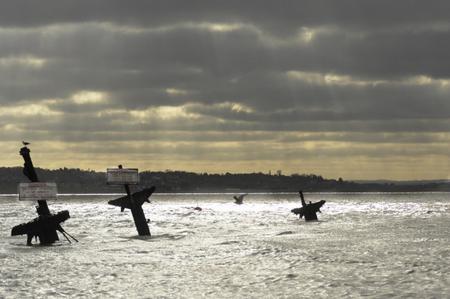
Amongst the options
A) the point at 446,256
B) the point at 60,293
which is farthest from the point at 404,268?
the point at 60,293

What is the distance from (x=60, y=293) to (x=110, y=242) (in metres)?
21.3

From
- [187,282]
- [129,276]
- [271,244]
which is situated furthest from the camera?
[271,244]

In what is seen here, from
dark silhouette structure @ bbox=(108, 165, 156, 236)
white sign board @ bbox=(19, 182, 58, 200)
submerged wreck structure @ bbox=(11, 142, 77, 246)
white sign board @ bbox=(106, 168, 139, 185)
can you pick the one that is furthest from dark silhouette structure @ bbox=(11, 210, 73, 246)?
white sign board @ bbox=(106, 168, 139, 185)

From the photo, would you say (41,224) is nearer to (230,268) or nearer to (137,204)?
(137,204)

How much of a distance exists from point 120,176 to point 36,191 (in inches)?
298

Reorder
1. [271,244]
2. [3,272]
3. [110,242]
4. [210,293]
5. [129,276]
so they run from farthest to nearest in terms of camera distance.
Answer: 1. [110,242]
2. [271,244]
3. [3,272]
4. [129,276]
5. [210,293]

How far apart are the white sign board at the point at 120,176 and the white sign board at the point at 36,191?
6174 millimetres

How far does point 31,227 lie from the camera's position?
133 ft

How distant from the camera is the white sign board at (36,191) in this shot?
42.9 m

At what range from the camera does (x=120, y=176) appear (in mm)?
49312

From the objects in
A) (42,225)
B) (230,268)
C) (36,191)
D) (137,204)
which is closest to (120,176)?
(137,204)

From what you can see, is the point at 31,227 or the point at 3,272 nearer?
the point at 3,272

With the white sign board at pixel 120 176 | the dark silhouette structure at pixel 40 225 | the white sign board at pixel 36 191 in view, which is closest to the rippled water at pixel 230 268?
the dark silhouette structure at pixel 40 225

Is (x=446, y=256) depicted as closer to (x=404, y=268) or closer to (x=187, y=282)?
(x=404, y=268)
